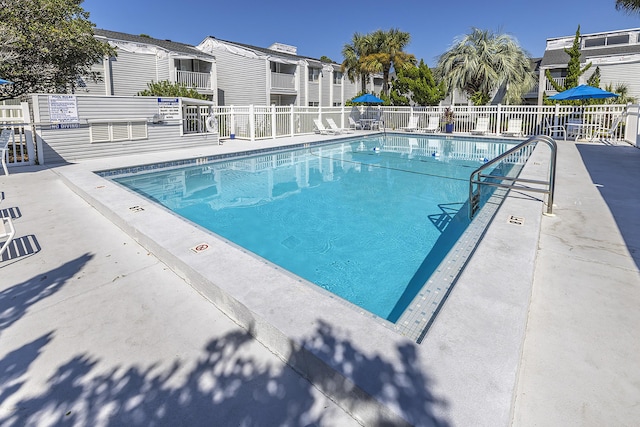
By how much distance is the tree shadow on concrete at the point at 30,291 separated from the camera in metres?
2.84

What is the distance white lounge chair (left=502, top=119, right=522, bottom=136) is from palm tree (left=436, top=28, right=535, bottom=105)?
17.3 feet

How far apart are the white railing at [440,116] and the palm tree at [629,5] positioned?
12.9 ft

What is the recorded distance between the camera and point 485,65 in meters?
21.8

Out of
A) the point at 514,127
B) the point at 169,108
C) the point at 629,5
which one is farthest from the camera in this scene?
the point at 514,127

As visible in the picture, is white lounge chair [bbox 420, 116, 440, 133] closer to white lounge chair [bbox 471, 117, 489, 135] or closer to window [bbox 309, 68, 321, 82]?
white lounge chair [bbox 471, 117, 489, 135]

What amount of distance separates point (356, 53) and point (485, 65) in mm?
8368

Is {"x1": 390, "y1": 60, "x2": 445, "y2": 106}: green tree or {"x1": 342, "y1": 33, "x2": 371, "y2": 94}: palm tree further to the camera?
{"x1": 342, "y1": 33, "x2": 371, "y2": 94}: palm tree

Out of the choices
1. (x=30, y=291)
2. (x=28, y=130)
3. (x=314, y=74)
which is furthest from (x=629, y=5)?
(x=28, y=130)


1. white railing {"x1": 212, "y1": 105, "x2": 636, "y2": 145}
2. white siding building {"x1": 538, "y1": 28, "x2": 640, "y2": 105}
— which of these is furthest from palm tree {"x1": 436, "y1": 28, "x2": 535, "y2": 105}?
white siding building {"x1": 538, "y1": 28, "x2": 640, "y2": 105}

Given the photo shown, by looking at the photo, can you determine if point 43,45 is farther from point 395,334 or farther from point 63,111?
point 395,334

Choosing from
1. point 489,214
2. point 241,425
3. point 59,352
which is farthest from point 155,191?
point 241,425

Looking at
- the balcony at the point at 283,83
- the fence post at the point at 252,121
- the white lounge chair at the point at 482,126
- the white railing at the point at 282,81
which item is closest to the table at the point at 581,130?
the white lounge chair at the point at 482,126

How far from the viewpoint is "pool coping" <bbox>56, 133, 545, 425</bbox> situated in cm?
177

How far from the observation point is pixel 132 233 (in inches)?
174
